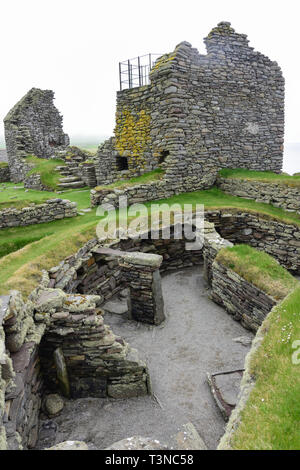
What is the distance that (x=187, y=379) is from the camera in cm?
824

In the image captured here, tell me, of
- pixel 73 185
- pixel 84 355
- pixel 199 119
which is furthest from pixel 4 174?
pixel 84 355

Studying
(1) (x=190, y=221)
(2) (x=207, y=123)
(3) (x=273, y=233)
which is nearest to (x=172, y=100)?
(2) (x=207, y=123)

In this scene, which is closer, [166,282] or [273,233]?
[166,282]

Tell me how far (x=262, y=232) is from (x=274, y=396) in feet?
39.0

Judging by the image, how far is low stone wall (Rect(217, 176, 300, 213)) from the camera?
15.7 metres

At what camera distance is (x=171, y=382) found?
26.8ft

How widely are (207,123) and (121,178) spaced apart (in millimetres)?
5883

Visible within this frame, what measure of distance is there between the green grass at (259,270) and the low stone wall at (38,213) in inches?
281

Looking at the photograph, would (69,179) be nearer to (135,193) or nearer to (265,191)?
(135,193)

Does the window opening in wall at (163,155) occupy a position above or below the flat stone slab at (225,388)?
above

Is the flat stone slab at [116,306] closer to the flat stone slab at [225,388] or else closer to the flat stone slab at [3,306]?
the flat stone slab at [225,388]

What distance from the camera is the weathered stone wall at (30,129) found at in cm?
2580

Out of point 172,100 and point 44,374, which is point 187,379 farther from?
point 172,100

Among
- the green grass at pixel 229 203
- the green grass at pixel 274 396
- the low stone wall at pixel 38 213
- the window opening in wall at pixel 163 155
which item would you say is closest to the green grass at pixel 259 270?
the green grass at pixel 274 396
